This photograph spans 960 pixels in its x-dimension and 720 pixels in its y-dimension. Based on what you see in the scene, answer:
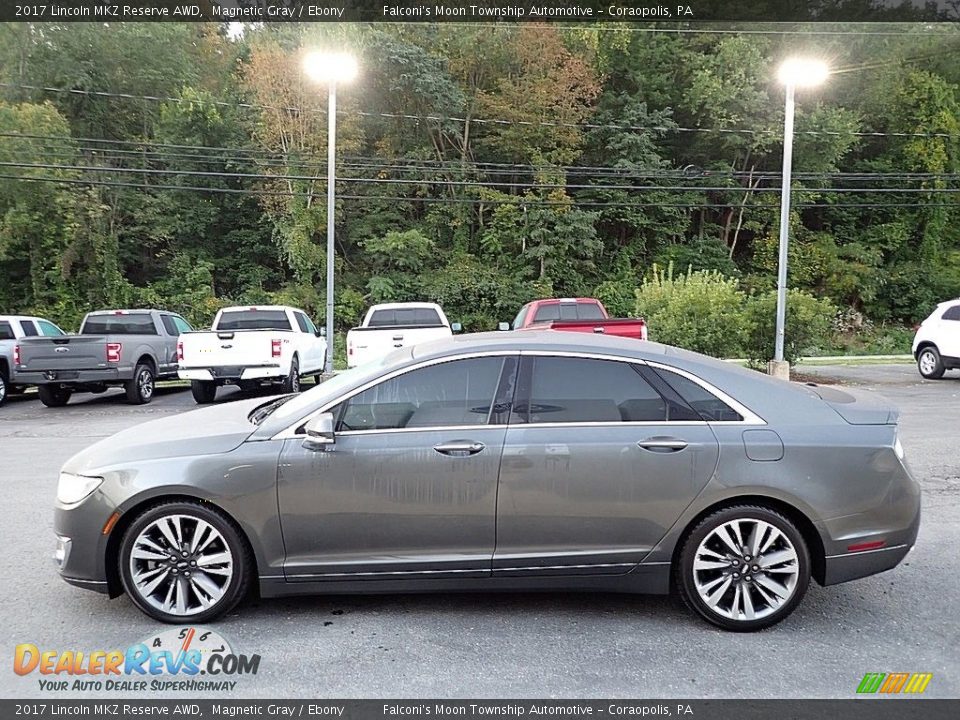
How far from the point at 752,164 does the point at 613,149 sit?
901 centimetres

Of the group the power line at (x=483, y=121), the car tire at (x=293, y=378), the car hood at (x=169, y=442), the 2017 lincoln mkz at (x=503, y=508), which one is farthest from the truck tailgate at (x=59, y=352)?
the power line at (x=483, y=121)

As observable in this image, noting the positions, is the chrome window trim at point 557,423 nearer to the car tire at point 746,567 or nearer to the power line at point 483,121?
the car tire at point 746,567

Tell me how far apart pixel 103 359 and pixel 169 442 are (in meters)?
10.6

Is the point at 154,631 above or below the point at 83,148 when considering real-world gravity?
below

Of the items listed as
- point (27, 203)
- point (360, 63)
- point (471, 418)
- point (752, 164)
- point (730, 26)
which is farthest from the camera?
point (752, 164)

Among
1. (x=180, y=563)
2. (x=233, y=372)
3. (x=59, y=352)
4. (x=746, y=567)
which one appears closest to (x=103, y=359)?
(x=59, y=352)

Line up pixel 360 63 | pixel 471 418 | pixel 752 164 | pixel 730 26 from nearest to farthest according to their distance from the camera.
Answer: pixel 471 418 < pixel 360 63 < pixel 730 26 < pixel 752 164

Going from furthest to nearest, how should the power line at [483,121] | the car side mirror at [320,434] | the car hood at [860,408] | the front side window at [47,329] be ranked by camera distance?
the power line at [483,121] < the front side window at [47,329] < the car hood at [860,408] < the car side mirror at [320,434]

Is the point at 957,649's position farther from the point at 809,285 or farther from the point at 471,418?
the point at 809,285

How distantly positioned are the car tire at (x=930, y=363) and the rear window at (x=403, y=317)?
11518 millimetres

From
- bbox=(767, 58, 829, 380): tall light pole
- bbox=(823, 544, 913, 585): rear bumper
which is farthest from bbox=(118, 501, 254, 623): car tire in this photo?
bbox=(767, 58, 829, 380): tall light pole

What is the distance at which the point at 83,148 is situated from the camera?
108 ft

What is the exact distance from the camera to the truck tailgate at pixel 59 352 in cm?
1307

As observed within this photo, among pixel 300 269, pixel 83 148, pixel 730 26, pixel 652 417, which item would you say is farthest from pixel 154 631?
pixel 730 26
